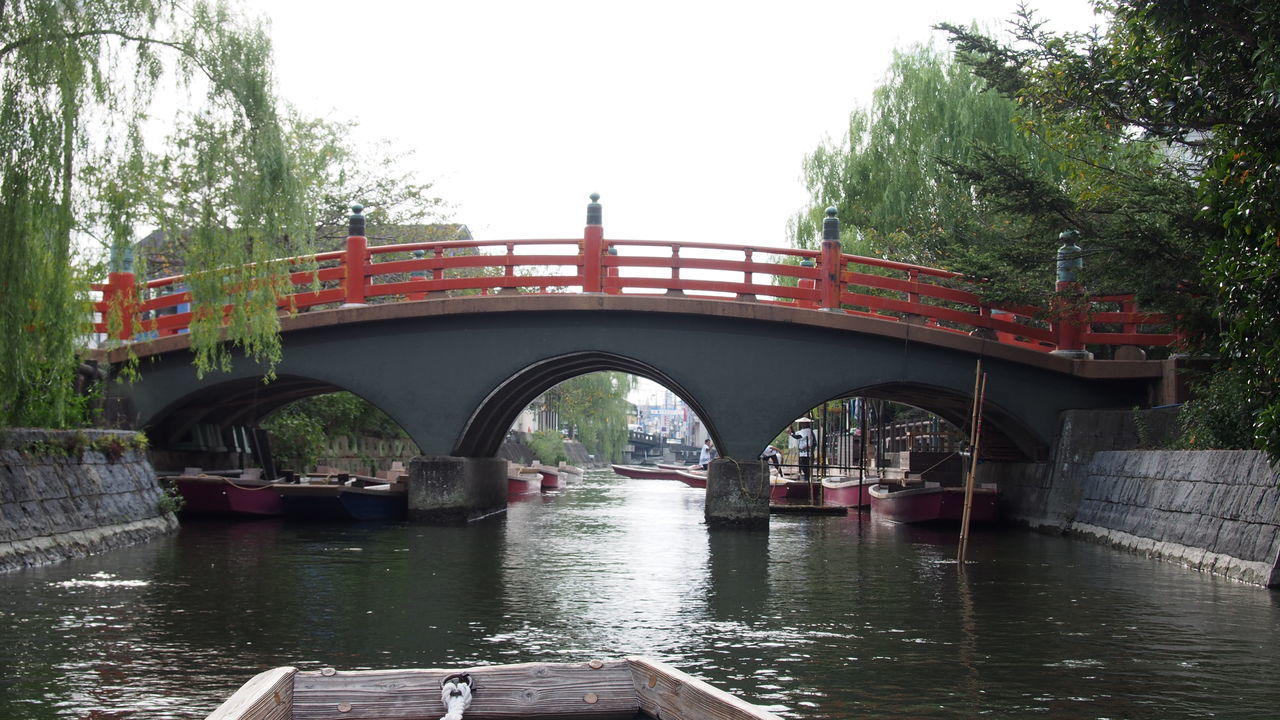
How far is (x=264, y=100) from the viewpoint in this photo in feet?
38.5

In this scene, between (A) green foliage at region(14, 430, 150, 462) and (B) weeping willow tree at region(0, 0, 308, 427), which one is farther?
(A) green foliage at region(14, 430, 150, 462)

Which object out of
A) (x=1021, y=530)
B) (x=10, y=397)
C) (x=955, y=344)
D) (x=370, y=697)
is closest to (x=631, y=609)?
(x=370, y=697)

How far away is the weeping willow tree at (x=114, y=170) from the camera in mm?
10078

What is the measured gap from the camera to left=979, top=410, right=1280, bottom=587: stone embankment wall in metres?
10.9

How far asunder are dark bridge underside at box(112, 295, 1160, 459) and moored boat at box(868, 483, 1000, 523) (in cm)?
118

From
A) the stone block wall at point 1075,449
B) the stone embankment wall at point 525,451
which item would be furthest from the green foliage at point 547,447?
the stone block wall at point 1075,449

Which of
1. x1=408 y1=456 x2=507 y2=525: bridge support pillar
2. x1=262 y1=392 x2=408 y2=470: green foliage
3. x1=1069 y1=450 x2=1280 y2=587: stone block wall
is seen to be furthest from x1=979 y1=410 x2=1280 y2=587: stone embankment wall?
x1=262 y1=392 x2=408 y2=470: green foliage

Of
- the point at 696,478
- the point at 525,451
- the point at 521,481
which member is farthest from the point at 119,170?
the point at 525,451

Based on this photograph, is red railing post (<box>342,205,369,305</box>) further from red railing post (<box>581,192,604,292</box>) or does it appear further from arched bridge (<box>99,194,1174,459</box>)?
red railing post (<box>581,192,604,292</box>)

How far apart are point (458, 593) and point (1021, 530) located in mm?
10846

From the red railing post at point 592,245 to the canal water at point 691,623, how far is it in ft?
14.1

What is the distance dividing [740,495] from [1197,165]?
7447 mm

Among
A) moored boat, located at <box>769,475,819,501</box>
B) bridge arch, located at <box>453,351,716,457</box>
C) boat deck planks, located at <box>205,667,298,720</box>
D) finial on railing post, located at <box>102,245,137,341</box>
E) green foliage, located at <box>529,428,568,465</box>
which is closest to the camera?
Answer: boat deck planks, located at <box>205,667,298,720</box>

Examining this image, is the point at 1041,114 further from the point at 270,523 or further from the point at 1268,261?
the point at 270,523
